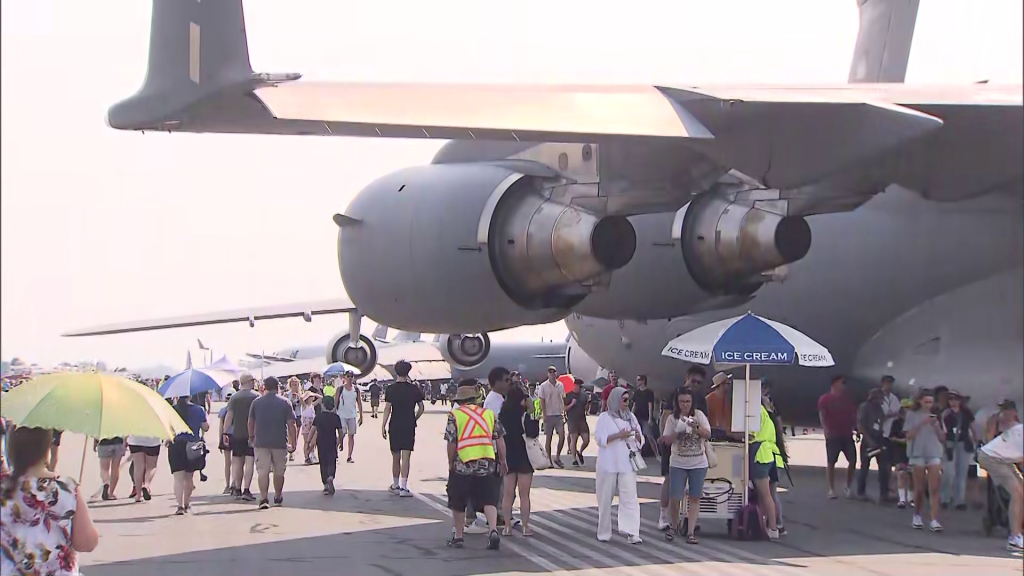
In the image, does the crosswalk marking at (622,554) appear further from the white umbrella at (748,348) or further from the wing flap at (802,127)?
the wing flap at (802,127)

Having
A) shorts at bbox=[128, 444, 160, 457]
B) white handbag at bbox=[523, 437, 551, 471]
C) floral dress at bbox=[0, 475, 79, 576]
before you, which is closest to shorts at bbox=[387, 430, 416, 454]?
shorts at bbox=[128, 444, 160, 457]

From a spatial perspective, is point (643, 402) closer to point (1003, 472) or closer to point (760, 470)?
point (760, 470)

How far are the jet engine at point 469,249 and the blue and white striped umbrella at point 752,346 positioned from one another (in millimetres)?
1187

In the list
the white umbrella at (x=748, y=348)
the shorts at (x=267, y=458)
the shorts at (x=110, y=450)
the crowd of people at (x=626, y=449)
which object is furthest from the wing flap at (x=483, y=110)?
the shorts at (x=110, y=450)

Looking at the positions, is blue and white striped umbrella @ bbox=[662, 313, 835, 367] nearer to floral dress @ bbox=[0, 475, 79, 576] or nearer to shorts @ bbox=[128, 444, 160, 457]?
shorts @ bbox=[128, 444, 160, 457]

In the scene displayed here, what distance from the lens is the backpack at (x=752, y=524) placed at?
10.3 meters

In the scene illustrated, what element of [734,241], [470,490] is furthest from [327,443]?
[734,241]

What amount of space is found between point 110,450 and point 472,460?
5.91 m

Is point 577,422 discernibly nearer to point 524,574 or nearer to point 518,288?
point 518,288

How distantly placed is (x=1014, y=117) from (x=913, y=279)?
3.58 meters

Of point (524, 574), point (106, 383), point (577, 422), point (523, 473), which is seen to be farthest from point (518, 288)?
point (577, 422)

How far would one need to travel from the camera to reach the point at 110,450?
13773 millimetres

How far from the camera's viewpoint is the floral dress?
4.82m

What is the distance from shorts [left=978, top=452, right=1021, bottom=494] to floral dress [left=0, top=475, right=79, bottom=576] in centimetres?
729
